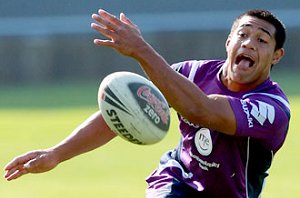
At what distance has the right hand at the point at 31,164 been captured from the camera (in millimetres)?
7379

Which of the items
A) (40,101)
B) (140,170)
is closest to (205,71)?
(140,170)

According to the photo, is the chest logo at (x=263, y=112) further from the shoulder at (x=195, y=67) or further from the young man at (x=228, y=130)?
the shoulder at (x=195, y=67)

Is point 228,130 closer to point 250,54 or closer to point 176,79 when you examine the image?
point 176,79

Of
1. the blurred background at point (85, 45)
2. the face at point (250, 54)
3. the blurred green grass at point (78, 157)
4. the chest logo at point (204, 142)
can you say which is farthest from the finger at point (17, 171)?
the blurred background at point (85, 45)

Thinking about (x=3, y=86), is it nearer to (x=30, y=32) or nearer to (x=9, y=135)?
(x=30, y=32)

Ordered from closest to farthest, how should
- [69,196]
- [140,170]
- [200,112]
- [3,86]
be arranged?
[200,112] → [69,196] → [140,170] → [3,86]

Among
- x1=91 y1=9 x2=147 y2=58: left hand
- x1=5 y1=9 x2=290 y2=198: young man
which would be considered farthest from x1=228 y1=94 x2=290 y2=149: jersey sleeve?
x1=91 y1=9 x2=147 y2=58: left hand

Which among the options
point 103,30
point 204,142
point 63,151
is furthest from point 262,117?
point 63,151

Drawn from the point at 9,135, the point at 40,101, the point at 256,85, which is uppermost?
the point at 40,101

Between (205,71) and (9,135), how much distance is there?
27.1ft

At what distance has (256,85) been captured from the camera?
24.1ft

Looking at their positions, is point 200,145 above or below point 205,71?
below

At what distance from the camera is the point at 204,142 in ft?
23.8

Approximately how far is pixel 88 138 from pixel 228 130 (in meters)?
1.19
